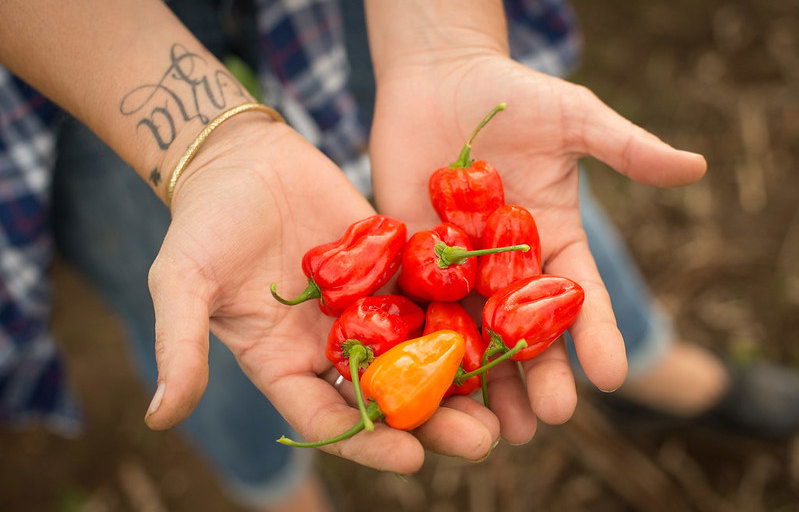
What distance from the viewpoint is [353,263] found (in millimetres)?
2348

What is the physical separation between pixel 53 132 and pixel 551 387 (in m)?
1.97

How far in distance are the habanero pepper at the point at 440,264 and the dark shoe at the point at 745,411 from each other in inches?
71.6

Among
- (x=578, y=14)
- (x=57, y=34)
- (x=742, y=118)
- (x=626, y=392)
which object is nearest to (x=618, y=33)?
(x=578, y=14)

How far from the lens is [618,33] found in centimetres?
541

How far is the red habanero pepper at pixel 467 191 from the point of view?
247cm

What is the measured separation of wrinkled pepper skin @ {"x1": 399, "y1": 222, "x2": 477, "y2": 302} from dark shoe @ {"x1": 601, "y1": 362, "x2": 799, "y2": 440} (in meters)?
1.81

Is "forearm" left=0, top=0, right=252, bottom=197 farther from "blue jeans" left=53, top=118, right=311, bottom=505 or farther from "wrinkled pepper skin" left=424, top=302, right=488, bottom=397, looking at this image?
"wrinkled pepper skin" left=424, top=302, right=488, bottom=397

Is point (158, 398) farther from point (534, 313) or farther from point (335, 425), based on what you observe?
point (534, 313)

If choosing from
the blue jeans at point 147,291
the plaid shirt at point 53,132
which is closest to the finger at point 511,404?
the blue jeans at point 147,291

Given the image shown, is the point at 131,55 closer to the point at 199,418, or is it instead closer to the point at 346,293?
the point at 346,293

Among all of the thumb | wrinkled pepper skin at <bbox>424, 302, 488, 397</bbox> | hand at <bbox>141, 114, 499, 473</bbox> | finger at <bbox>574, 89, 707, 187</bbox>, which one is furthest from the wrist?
finger at <bbox>574, 89, 707, 187</bbox>

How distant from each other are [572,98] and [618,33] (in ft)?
11.3

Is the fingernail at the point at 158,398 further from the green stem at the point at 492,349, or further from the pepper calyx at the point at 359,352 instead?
the green stem at the point at 492,349

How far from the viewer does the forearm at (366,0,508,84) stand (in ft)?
8.86
